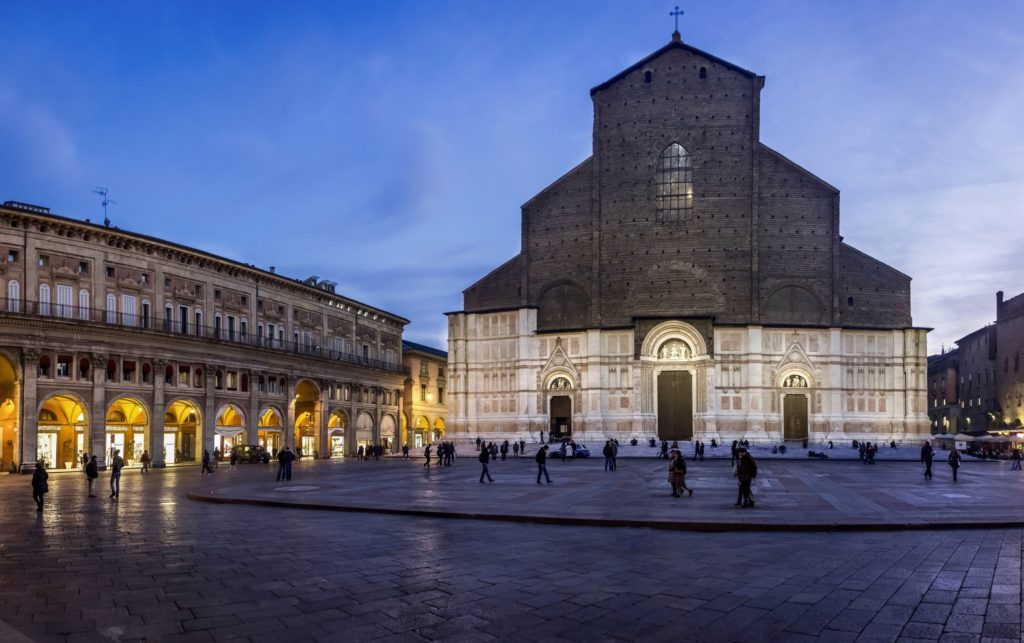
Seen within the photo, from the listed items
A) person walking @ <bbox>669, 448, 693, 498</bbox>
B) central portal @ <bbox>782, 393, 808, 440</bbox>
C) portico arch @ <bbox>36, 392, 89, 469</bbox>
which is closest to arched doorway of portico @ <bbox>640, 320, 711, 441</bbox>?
central portal @ <bbox>782, 393, 808, 440</bbox>

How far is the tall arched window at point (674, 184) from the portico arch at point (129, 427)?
34868mm

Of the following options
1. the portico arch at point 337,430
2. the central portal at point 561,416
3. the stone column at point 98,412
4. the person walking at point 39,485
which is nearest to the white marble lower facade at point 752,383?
the central portal at point 561,416

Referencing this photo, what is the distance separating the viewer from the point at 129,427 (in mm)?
42750

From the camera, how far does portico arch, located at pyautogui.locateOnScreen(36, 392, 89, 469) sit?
38.8 m

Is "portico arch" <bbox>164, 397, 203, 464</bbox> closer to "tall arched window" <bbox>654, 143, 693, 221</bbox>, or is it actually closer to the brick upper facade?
the brick upper facade

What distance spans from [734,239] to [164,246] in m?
35.7

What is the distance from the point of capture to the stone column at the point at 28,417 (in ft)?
120

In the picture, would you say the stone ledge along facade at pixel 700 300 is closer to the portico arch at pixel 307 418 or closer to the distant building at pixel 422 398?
the portico arch at pixel 307 418

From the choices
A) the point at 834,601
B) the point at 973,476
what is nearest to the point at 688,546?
the point at 834,601

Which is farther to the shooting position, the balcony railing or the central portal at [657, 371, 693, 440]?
the central portal at [657, 371, 693, 440]

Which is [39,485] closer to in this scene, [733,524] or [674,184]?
[733,524]

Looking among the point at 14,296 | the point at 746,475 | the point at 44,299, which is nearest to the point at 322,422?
the point at 44,299

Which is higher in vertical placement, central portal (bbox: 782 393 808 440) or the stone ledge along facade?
the stone ledge along facade

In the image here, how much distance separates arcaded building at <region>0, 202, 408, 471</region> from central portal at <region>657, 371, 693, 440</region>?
2357 centimetres
